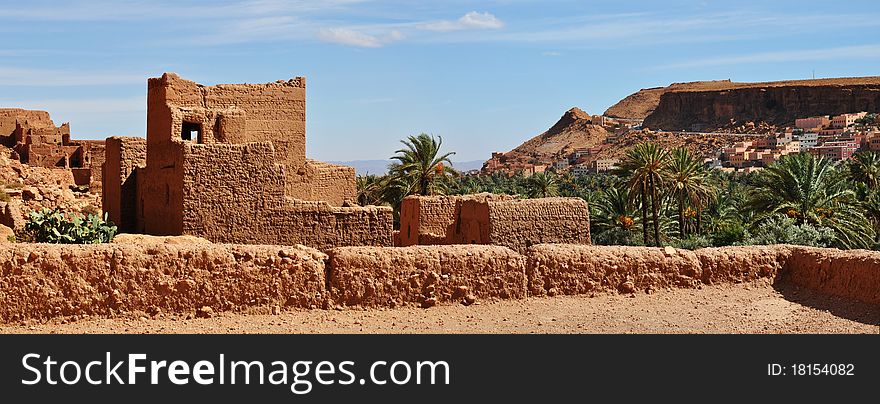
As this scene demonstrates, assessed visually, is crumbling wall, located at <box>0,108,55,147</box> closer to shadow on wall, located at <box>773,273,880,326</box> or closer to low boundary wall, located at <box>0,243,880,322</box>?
low boundary wall, located at <box>0,243,880,322</box>

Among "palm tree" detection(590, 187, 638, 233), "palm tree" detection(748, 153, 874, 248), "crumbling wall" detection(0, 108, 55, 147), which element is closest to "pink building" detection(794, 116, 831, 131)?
"crumbling wall" detection(0, 108, 55, 147)

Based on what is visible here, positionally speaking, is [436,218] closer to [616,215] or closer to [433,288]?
[433,288]

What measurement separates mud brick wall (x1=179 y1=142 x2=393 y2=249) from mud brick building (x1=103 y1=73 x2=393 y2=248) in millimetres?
14

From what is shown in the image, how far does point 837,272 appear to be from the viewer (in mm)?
7965

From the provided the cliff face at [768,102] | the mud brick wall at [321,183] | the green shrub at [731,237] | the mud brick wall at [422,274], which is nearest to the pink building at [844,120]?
the cliff face at [768,102]

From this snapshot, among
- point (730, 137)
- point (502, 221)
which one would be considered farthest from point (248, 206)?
point (730, 137)

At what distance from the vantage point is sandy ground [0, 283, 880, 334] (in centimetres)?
691

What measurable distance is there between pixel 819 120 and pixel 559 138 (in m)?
48.9

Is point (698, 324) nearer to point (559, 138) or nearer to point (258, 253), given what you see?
point (258, 253)

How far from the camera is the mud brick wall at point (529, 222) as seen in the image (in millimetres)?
16547

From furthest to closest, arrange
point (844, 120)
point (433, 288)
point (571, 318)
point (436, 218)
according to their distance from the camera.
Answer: point (844, 120) → point (436, 218) → point (433, 288) → point (571, 318)

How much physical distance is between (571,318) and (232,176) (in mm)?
8624

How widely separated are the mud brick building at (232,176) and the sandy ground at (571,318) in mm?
7921

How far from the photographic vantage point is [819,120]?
168 metres
